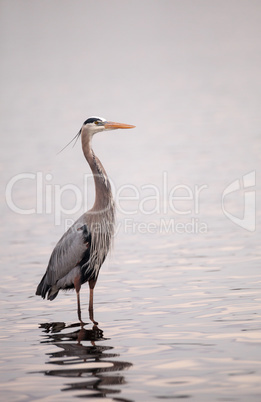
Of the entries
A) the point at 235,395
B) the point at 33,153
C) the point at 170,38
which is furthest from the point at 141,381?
the point at 170,38

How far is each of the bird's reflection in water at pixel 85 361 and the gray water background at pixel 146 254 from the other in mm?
18

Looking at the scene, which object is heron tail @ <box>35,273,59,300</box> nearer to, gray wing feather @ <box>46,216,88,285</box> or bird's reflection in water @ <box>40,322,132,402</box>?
gray wing feather @ <box>46,216,88,285</box>

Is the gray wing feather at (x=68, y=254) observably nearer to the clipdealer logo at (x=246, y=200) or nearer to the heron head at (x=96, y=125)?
the heron head at (x=96, y=125)

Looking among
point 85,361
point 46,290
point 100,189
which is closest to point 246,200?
point 100,189

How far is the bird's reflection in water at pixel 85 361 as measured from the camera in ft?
25.0

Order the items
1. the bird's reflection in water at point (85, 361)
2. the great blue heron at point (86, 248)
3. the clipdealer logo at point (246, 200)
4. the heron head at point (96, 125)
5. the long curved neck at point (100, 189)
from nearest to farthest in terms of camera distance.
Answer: the bird's reflection in water at point (85, 361), the great blue heron at point (86, 248), the long curved neck at point (100, 189), the heron head at point (96, 125), the clipdealer logo at point (246, 200)

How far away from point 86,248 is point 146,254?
158 inches

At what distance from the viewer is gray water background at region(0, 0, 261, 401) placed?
7895 mm

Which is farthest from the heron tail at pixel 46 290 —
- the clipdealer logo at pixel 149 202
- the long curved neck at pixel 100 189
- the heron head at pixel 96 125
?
the clipdealer logo at pixel 149 202

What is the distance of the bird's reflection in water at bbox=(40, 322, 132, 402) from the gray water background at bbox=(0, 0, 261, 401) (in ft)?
0.06

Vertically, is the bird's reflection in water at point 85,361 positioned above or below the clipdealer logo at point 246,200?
below

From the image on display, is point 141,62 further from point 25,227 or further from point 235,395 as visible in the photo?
point 235,395

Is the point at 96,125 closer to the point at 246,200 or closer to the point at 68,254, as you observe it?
the point at 68,254

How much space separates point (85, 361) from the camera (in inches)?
332
